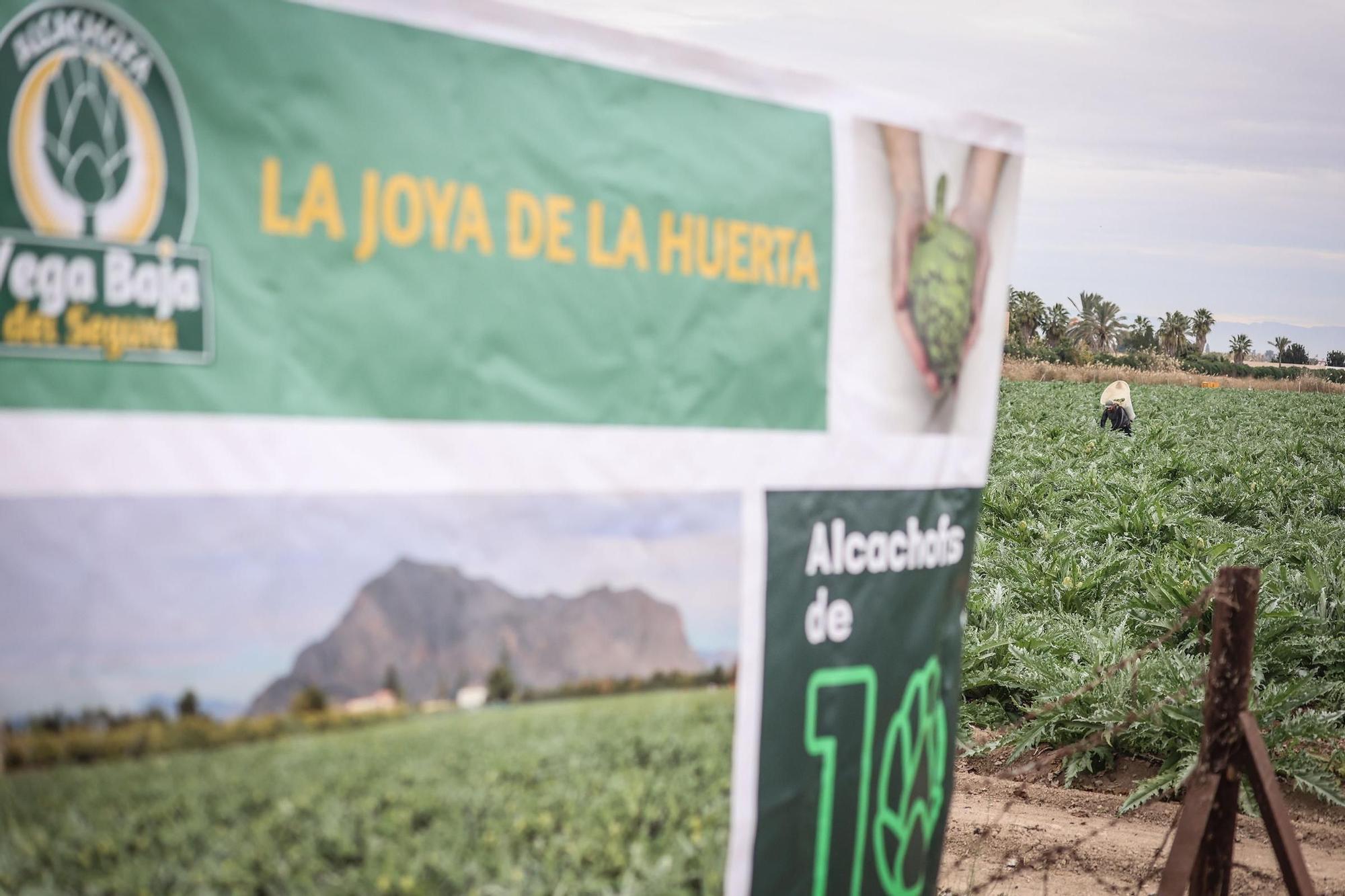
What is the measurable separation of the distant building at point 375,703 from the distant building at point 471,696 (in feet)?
0.32

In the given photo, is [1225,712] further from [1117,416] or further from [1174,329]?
[1174,329]

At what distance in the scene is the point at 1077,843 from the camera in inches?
224

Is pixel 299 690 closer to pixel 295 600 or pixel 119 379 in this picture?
pixel 295 600

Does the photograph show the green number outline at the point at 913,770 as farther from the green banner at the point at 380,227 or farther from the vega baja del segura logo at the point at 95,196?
the vega baja del segura logo at the point at 95,196

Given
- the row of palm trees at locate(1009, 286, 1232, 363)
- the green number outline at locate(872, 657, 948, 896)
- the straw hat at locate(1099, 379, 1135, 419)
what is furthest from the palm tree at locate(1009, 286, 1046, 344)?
the green number outline at locate(872, 657, 948, 896)

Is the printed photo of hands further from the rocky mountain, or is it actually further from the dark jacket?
the dark jacket

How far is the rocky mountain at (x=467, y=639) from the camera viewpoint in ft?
5.55

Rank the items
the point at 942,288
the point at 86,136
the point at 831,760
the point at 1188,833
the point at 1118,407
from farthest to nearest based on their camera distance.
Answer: the point at 1118,407, the point at 1188,833, the point at 942,288, the point at 831,760, the point at 86,136

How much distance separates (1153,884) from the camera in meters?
5.24

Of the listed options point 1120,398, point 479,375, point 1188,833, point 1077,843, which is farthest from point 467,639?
point 1120,398

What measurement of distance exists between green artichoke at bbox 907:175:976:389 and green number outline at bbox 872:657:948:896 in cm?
62

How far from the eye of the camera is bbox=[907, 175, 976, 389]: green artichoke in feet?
7.62

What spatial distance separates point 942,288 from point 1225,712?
6.03ft

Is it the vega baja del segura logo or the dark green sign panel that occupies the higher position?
the vega baja del segura logo
